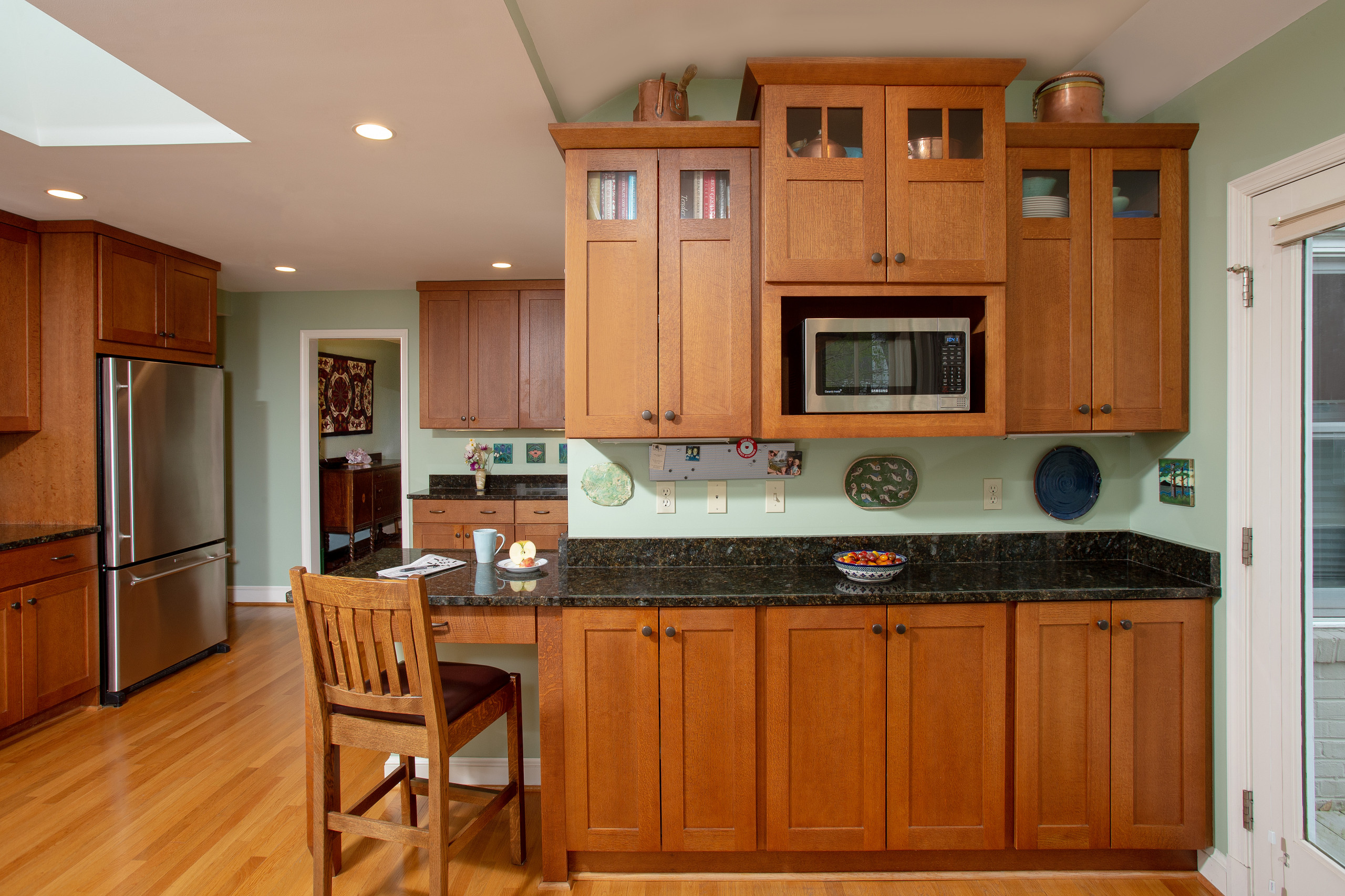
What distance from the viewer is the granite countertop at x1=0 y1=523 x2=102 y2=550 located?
302cm

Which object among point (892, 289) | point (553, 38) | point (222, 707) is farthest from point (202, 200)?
point (892, 289)

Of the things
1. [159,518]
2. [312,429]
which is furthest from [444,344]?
[159,518]

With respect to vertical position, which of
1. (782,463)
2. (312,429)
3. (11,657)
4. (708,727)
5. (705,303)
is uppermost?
(705,303)

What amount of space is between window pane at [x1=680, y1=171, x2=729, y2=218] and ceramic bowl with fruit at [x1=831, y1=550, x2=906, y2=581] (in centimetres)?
112

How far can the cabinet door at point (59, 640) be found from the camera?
121 inches

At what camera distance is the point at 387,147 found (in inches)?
96.3

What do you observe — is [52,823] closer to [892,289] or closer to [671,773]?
[671,773]

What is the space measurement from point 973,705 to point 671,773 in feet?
2.94

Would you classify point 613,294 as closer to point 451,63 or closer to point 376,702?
point 451,63

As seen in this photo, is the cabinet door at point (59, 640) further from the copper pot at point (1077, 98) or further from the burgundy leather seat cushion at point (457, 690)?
the copper pot at point (1077, 98)

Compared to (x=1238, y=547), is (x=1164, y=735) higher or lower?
lower

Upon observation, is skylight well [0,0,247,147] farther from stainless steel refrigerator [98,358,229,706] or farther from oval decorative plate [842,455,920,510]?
oval decorative plate [842,455,920,510]

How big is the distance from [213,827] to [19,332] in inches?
102

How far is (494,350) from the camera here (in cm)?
474
